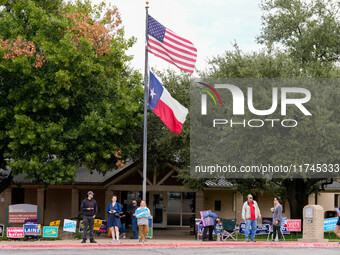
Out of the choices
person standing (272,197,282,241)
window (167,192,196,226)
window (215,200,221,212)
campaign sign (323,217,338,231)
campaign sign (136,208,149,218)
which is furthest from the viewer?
window (215,200,221,212)

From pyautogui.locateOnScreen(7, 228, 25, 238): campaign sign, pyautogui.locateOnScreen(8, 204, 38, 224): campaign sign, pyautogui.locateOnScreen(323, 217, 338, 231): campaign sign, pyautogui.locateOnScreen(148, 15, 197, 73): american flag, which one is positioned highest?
pyautogui.locateOnScreen(148, 15, 197, 73): american flag

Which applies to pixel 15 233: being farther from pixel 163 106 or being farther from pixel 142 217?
pixel 163 106

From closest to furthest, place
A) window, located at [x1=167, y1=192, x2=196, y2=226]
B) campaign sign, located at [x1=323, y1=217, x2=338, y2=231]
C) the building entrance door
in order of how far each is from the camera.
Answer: campaign sign, located at [x1=323, y1=217, x2=338, y2=231]
the building entrance door
window, located at [x1=167, y1=192, x2=196, y2=226]

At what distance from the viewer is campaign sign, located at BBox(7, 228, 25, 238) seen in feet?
72.5

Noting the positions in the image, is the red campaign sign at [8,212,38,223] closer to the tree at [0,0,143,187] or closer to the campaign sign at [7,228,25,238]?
the campaign sign at [7,228,25,238]

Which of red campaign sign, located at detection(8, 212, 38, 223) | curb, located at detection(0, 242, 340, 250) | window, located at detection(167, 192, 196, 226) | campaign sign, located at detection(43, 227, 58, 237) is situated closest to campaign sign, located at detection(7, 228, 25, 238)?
campaign sign, located at detection(43, 227, 58, 237)

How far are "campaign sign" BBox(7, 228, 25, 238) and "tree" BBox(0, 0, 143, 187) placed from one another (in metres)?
3.01

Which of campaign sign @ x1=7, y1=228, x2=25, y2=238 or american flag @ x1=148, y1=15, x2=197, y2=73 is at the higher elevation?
american flag @ x1=148, y1=15, x2=197, y2=73

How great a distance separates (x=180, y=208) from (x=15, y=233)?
16.2 metres

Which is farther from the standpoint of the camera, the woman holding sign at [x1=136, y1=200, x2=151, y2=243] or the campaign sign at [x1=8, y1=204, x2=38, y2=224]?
the campaign sign at [x1=8, y1=204, x2=38, y2=224]

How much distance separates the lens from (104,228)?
26984 mm

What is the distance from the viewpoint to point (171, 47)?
2109cm

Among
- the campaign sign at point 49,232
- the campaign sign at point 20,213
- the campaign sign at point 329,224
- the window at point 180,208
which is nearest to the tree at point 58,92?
the campaign sign at point 20,213

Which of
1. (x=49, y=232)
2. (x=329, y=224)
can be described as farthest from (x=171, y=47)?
(x=329, y=224)
